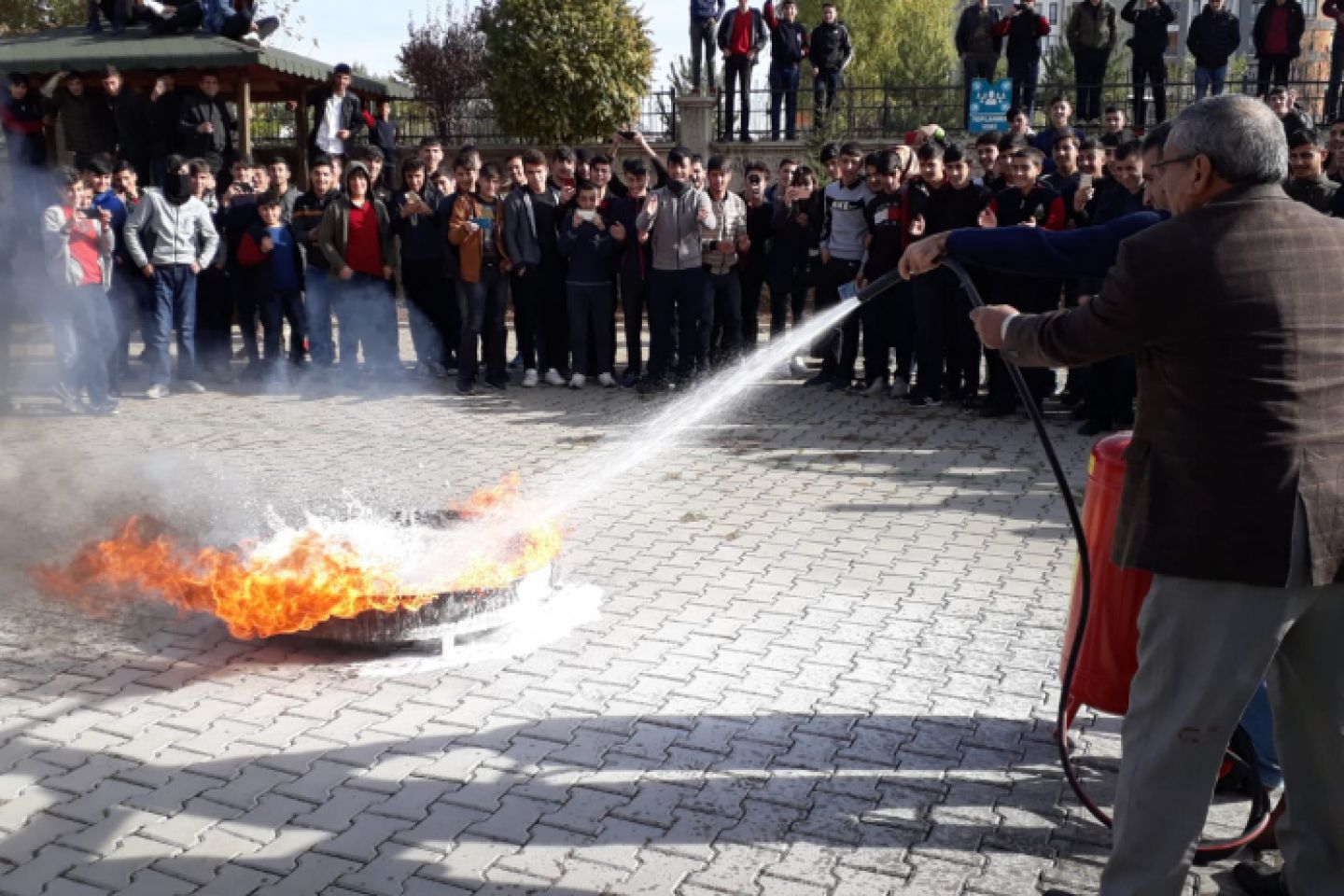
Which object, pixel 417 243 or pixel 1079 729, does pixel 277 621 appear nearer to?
pixel 1079 729

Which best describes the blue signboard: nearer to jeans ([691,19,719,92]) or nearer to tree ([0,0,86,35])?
jeans ([691,19,719,92])

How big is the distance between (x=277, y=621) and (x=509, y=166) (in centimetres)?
766

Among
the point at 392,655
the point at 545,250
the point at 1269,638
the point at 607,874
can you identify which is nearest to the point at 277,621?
the point at 392,655

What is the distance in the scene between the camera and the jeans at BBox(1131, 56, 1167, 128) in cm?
1838

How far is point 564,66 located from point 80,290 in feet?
39.9

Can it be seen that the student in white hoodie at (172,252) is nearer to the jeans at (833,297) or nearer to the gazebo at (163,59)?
the gazebo at (163,59)

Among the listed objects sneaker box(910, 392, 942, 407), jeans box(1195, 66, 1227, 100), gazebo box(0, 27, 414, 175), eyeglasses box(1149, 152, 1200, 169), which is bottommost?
sneaker box(910, 392, 942, 407)

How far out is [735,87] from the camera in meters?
21.2

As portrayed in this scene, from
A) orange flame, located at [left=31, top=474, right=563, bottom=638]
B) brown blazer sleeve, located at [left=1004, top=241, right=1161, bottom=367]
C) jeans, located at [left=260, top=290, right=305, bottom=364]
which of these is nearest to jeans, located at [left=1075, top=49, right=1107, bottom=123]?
jeans, located at [left=260, top=290, right=305, bottom=364]

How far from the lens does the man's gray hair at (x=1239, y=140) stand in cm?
307

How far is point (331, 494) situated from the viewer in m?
8.32

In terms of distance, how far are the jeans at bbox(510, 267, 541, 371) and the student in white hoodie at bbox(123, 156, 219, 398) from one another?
2.96m

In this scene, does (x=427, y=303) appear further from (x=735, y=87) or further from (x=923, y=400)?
(x=735, y=87)

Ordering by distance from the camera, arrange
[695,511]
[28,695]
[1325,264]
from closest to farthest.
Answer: [1325,264] → [28,695] → [695,511]
